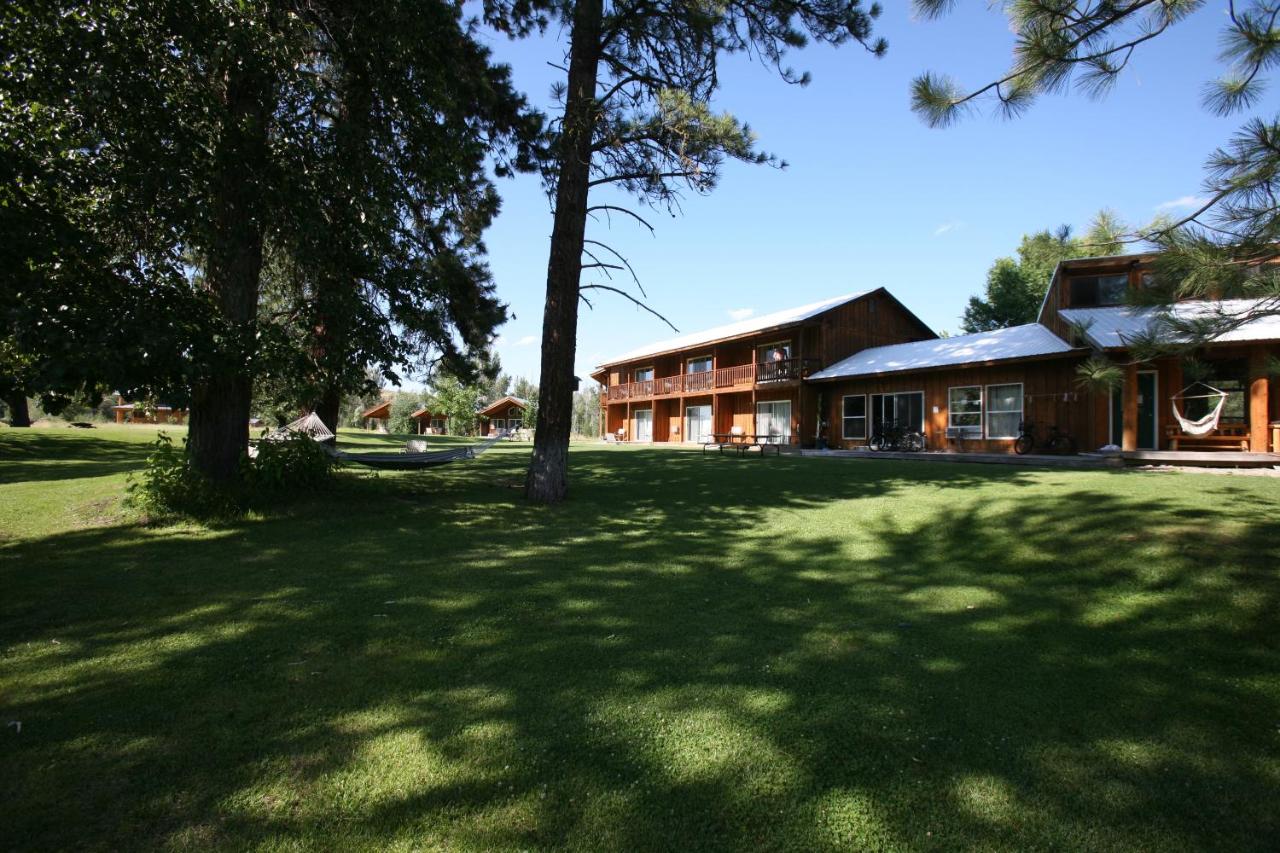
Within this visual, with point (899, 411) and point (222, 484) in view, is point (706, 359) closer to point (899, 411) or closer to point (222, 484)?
point (899, 411)

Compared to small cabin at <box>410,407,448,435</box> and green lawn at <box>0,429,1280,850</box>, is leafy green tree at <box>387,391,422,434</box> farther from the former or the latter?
green lawn at <box>0,429,1280,850</box>

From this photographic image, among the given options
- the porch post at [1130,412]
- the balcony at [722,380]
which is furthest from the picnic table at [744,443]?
the porch post at [1130,412]

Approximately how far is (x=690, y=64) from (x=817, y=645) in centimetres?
921

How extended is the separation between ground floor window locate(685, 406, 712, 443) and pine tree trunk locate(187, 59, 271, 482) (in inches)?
881

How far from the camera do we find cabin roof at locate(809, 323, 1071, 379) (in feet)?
54.7

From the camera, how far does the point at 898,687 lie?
3.03 meters

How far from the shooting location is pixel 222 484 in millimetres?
7477

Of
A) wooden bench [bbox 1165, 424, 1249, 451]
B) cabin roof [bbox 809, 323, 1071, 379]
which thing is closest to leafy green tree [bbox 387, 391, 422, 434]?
cabin roof [bbox 809, 323, 1071, 379]

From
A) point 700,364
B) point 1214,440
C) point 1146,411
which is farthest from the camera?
point 700,364

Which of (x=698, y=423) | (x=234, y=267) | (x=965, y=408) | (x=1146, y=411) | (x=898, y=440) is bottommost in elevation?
(x=898, y=440)

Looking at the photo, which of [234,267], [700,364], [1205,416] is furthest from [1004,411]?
[234,267]

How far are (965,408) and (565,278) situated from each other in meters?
14.4

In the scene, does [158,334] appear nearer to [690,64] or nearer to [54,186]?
[54,186]

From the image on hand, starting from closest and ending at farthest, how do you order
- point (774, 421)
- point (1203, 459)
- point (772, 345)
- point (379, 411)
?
Answer: point (1203, 459) → point (774, 421) → point (772, 345) → point (379, 411)
